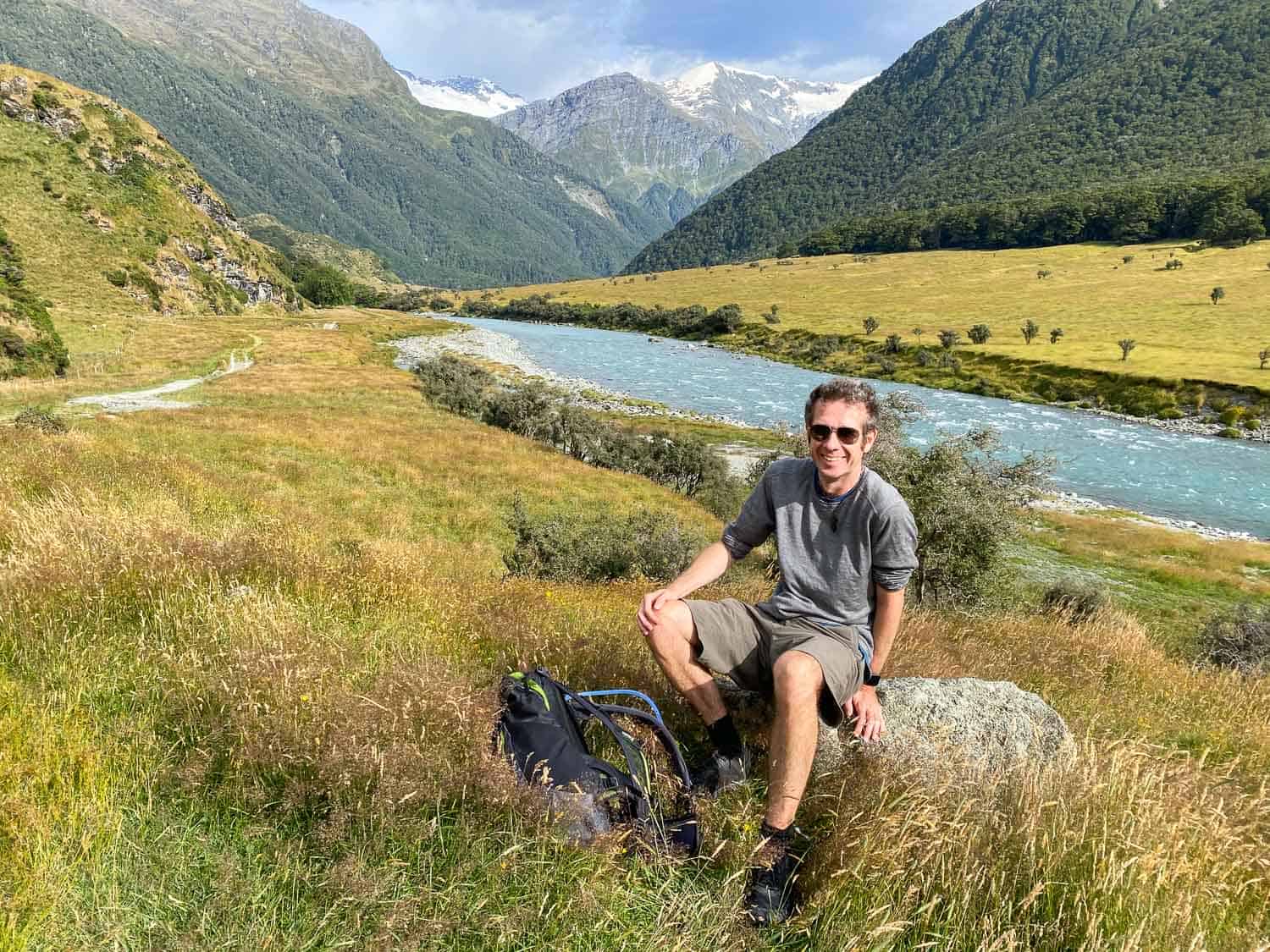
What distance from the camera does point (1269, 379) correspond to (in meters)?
42.2

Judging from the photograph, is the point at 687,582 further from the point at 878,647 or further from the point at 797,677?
the point at 878,647

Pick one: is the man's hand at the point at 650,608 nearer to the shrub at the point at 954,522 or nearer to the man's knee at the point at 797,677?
the man's knee at the point at 797,677

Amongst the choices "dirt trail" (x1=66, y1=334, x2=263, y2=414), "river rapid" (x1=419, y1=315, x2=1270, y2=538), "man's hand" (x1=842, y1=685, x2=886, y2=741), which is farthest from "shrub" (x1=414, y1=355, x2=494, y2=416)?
"man's hand" (x1=842, y1=685, x2=886, y2=741)

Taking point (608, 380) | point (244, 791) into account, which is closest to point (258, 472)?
point (244, 791)

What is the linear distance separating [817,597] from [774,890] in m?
1.56

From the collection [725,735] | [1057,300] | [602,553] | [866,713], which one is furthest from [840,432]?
[1057,300]

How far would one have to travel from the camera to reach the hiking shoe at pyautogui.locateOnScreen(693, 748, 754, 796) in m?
3.08

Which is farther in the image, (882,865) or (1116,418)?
(1116,418)

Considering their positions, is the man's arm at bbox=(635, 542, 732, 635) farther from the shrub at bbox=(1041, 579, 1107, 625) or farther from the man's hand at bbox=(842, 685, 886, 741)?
the shrub at bbox=(1041, 579, 1107, 625)

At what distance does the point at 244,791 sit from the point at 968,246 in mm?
150356

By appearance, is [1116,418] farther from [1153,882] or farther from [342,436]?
[1153,882]

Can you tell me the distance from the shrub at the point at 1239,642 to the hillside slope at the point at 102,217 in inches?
2792

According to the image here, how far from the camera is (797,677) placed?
2.97 metres

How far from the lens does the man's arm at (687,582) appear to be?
350 cm
